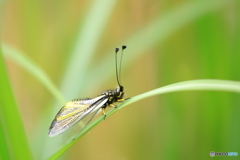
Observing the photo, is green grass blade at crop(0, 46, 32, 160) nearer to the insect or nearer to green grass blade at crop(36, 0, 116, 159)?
the insect

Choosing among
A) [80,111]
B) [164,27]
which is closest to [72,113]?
[80,111]

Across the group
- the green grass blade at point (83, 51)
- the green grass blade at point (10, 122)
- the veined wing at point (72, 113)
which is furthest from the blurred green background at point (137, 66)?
the green grass blade at point (10, 122)

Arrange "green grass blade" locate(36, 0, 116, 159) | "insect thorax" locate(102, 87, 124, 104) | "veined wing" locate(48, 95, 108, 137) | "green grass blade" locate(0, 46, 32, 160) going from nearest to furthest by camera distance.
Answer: "green grass blade" locate(0, 46, 32, 160)
"veined wing" locate(48, 95, 108, 137)
"insect thorax" locate(102, 87, 124, 104)
"green grass blade" locate(36, 0, 116, 159)

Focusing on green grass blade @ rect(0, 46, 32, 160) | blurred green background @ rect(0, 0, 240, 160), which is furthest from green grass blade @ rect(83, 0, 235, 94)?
green grass blade @ rect(0, 46, 32, 160)

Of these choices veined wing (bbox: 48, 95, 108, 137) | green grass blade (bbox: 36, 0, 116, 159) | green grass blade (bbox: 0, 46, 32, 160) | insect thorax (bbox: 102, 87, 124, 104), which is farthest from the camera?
green grass blade (bbox: 36, 0, 116, 159)

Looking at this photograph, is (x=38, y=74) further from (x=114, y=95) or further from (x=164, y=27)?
(x=164, y=27)

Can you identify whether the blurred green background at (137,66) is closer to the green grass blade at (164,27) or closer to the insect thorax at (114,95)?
the green grass blade at (164,27)

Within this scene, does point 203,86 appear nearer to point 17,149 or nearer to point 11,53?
point 17,149
